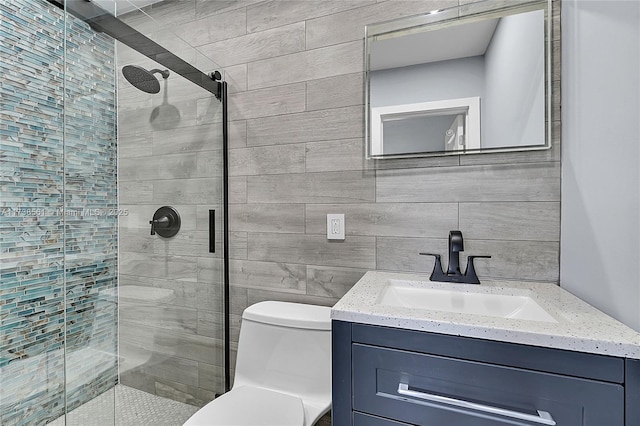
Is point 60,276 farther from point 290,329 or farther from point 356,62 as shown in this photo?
point 356,62

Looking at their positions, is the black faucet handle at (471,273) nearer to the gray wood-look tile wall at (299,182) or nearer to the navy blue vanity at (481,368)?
the gray wood-look tile wall at (299,182)

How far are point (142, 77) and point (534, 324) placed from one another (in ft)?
4.86

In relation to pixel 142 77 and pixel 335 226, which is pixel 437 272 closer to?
pixel 335 226

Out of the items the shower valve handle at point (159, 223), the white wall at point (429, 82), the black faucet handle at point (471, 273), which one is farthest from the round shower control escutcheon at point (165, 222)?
the black faucet handle at point (471, 273)

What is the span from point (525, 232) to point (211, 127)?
1.42 metres

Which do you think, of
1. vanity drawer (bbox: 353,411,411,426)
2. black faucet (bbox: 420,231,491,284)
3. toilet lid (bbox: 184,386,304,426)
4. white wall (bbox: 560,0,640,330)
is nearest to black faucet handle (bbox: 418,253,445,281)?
black faucet (bbox: 420,231,491,284)

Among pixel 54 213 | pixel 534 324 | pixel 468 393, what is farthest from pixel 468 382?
pixel 54 213

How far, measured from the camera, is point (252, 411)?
1.19 metres

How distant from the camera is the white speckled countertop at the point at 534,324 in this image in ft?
2.35

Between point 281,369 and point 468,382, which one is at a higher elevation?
point 468,382

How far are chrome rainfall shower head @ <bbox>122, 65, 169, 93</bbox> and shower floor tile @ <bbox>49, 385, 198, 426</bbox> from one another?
3.63 ft

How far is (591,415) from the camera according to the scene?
0.72 metres

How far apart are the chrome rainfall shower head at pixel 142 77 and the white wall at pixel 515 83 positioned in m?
1.28

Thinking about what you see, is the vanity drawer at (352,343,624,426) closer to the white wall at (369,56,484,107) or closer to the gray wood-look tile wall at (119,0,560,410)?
the gray wood-look tile wall at (119,0,560,410)
